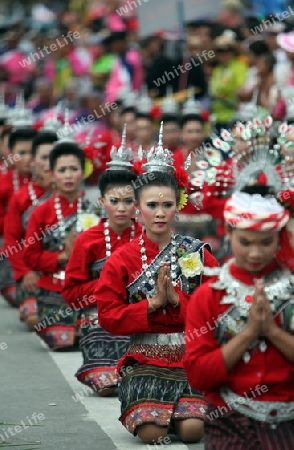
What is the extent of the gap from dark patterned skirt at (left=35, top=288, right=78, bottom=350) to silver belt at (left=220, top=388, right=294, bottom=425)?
432cm

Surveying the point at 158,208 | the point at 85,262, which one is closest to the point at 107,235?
the point at 85,262

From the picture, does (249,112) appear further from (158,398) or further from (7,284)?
(158,398)

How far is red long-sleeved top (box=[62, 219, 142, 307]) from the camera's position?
798cm

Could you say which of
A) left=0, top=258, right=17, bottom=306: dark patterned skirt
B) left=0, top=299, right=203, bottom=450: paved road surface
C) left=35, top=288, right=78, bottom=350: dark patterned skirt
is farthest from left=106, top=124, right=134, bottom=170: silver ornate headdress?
left=0, top=258, right=17, bottom=306: dark patterned skirt

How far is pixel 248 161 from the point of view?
22.3 ft

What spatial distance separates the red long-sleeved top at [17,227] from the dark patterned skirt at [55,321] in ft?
2.67

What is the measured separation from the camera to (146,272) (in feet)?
21.8

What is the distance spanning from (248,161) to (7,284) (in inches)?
204

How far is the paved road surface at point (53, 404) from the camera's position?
6.56 meters

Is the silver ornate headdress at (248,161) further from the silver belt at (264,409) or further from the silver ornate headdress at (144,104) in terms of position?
the silver ornate headdress at (144,104)

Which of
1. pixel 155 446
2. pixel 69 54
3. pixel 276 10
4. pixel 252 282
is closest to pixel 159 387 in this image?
pixel 155 446

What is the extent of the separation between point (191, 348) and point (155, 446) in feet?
5.25

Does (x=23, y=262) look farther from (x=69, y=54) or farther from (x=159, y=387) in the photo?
(x=69, y=54)

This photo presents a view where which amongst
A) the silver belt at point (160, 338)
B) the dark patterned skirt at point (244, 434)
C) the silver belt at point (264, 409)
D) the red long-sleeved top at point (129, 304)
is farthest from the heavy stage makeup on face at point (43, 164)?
the silver belt at point (264, 409)
